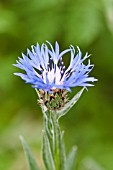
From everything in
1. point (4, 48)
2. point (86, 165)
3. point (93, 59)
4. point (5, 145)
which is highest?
point (4, 48)

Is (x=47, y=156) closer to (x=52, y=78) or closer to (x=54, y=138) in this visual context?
(x=54, y=138)

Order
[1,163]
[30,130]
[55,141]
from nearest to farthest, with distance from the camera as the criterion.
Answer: [55,141] → [1,163] → [30,130]

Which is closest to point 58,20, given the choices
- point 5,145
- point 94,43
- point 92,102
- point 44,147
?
point 94,43

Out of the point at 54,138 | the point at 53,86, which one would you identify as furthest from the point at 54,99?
the point at 54,138

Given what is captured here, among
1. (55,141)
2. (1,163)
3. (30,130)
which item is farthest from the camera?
(30,130)

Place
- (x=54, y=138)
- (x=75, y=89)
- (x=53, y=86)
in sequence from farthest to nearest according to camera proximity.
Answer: (x=75, y=89) < (x=54, y=138) < (x=53, y=86)

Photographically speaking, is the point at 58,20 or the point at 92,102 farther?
the point at 92,102

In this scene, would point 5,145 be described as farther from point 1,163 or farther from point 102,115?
point 102,115

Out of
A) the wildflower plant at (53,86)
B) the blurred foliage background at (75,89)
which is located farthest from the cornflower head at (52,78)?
the blurred foliage background at (75,89)

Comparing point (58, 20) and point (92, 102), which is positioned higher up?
point (58, 20)
